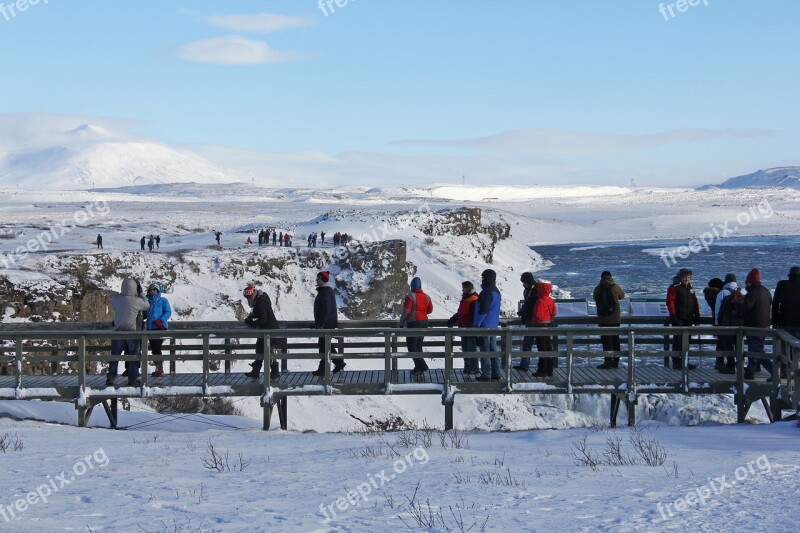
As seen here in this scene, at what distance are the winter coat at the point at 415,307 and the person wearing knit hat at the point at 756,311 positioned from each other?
205 inches

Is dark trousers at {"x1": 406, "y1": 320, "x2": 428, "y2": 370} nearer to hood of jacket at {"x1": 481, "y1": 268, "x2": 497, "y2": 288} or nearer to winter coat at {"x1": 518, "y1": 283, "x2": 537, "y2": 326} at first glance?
hood of jacket at {"x1": 481, "y1": 268, "x2": 497, "y2": 288}

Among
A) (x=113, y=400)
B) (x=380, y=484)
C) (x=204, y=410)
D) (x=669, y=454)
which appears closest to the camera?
(x=380, y=484)

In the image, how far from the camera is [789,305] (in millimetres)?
13875

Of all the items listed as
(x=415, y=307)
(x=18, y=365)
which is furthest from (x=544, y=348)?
(x=18, y=365)

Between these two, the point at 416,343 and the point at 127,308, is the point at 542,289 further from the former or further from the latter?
the point at 127,308

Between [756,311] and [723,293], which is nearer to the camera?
[756,311]

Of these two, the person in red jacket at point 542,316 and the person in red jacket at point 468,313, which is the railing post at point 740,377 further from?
the person in red jacket at point 468,313

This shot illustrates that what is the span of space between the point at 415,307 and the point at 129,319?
15.5 ft

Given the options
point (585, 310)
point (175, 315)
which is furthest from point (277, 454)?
point (175, 315)

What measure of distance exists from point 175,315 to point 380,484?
27590 millimetres

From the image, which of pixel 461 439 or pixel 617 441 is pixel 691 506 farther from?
pixel 461 439

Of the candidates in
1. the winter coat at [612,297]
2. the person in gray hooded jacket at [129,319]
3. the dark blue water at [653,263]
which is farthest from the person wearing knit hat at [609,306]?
the dark blue water at [653,263]

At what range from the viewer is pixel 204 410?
58.4 ft

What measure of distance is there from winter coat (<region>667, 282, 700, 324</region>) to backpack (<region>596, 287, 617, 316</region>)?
1.21 m
